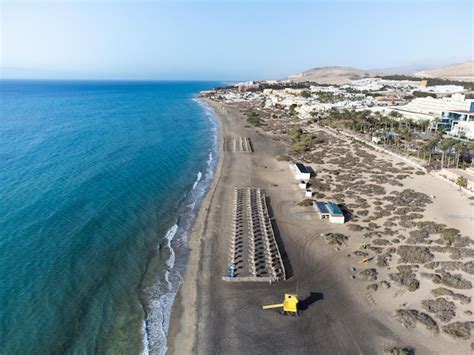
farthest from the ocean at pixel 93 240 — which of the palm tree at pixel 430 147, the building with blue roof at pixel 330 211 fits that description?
the palm tree at pixel 430 147

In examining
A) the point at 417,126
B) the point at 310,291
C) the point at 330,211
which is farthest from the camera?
the point at 417,126

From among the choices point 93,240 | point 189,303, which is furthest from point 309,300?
point 93,240

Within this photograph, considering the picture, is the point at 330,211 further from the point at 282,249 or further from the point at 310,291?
the point at 310,291

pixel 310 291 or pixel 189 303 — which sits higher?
pixel 189 303

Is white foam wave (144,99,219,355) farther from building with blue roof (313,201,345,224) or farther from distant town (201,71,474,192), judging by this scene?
distant town (201,71,474,192)

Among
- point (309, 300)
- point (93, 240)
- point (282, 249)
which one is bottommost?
point (309, 300)

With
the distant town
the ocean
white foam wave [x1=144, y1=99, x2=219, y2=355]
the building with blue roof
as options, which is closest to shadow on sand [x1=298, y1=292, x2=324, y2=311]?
white foam wave [x1=144, y1=99, x2=219, y2=355]
